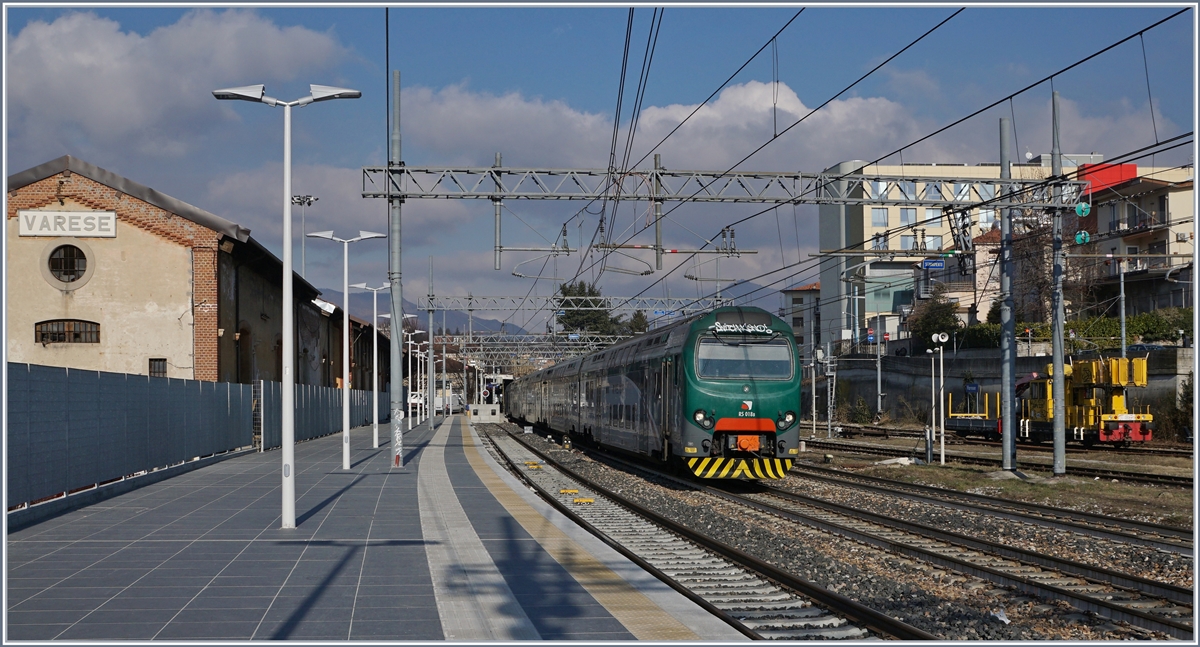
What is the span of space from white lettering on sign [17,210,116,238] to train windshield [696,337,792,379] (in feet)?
72.4

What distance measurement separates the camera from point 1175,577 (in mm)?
10750

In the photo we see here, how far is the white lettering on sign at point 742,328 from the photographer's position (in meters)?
20.4

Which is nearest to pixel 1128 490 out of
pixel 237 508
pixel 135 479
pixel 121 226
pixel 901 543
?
pixel 901 543

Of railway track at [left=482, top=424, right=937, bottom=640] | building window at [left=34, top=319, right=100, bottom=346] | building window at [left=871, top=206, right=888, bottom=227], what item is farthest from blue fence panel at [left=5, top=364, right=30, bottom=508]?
building window at [left=871, top=206, right=888, bottom=227]

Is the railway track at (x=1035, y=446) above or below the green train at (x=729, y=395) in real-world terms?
below

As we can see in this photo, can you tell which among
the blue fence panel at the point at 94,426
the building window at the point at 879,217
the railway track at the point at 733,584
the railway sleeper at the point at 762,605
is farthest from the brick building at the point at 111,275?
the building window at the point at 879,217

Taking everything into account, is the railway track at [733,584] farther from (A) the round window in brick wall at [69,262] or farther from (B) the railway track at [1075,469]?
(A) the round window in brick wall at [69,262]

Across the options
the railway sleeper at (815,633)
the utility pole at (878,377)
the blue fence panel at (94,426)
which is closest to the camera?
the railway sleeper at (815,633)

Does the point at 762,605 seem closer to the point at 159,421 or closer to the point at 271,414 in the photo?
the point at 159,421

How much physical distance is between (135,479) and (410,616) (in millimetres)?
13126

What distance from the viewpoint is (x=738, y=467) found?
2012 cm

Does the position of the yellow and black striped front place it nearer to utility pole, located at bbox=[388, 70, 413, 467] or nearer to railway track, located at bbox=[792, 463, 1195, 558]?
railway track, located at bbox=[792, 463, 1195, 558]

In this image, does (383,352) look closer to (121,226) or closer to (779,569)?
(121,226)

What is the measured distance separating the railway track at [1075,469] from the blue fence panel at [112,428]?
1662 cm
